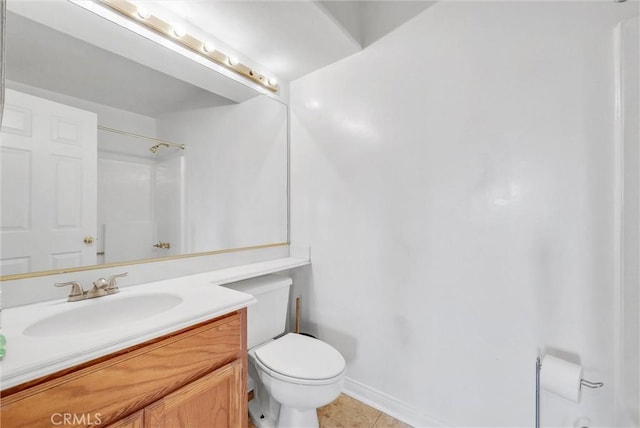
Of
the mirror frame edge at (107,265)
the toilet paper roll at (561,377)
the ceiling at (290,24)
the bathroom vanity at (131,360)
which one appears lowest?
the toilet paper roll at (561,377)

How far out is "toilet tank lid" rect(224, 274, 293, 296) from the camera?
1.52 meters

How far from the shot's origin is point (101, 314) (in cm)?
105

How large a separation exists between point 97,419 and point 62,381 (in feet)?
0.49

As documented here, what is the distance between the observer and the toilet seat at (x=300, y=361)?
1190 mm

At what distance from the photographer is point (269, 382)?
1.26 metres

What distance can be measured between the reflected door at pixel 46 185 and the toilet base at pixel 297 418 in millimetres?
1152

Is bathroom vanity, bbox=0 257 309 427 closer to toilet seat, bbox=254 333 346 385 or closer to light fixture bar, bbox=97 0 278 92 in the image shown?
toilet seat, bbox=254 333 346 385

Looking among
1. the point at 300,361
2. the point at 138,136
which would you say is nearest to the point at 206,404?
the point at 300,361

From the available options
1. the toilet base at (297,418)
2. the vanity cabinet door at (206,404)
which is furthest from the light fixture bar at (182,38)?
the toilet base at (297,418)

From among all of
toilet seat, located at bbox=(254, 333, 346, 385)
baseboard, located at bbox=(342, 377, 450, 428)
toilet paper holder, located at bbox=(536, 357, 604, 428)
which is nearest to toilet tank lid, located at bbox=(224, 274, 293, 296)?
toilet seat, located at bbox=(254, 333, 346, 385)

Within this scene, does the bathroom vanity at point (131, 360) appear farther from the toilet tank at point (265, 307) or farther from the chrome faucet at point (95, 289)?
the toilet tank at point (265, 307)

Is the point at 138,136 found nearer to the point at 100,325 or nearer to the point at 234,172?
the point at 234,172

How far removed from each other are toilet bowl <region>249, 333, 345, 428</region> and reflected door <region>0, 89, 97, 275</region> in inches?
36.1

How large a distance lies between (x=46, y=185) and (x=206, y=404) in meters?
1.04
